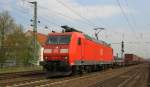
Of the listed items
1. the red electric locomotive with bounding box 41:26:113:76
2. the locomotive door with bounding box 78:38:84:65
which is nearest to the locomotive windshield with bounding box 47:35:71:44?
the red electric locomotive with bounding box 41:26:113:76

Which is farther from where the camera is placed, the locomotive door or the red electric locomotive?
the locomotive door

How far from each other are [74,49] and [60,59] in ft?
5.47

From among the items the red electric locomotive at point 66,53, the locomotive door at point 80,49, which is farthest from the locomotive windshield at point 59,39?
the locomotive door at point 80,49

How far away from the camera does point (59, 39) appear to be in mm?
27688

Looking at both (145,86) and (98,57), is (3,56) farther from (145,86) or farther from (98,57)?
(145,86)

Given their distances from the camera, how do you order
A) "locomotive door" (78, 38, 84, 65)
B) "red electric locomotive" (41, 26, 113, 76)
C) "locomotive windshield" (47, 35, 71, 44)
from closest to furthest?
"red electric locomotive" (41, 26, 113, 76), "locomotive windshield" (47, 35, 71, 44), "locomotive door" (78, 38, 84, 65)

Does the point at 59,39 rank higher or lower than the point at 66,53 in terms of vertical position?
higher

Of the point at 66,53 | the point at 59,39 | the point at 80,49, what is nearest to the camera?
the point at 66,53

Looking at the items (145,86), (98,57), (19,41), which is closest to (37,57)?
(19,41)

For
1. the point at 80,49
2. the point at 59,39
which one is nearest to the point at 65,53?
the point at 59,39

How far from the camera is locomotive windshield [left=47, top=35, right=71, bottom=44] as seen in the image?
27.4 meters

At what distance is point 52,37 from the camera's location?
28062mm

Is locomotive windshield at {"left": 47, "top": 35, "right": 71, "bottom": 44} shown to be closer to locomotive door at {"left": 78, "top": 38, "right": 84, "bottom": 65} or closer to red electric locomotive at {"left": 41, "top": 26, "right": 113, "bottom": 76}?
red electric locomotive at {"left": 41, "top": 26, "right": 113, "bottom": 76}

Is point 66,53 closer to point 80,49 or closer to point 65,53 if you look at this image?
point 65,53
